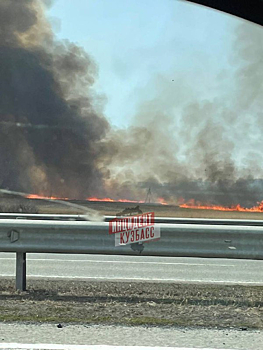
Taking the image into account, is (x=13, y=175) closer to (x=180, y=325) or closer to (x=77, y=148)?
(x=77, y=148)

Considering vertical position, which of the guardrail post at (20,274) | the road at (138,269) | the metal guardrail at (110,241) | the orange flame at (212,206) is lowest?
the road at (138,269)

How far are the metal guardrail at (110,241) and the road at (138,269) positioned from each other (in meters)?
1.17

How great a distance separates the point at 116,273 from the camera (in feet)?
19.2

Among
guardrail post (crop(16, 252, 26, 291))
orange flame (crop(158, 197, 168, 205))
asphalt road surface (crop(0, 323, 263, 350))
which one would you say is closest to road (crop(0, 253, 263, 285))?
guardrail post (crop(16, 252, 26, 291))

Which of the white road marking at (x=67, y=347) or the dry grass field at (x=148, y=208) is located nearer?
the white road marking at (x=67, y=347)

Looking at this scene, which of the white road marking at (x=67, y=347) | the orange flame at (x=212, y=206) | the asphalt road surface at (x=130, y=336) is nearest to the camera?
the white road marking at (x=67, y=347)

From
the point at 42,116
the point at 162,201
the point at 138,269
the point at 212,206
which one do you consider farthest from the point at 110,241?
the point at 42,116

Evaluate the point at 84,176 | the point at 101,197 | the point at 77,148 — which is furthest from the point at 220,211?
the point at 77,148

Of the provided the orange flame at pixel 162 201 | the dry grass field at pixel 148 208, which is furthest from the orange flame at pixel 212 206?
the orange flame at pixel 162 201

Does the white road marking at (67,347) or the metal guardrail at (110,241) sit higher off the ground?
the metal guardrail at (110,241)

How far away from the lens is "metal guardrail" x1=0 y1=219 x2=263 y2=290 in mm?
4234

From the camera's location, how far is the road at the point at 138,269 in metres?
5.54

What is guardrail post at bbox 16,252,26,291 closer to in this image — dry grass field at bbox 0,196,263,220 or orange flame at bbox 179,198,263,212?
dry grass field at bbox 0,196,263,220

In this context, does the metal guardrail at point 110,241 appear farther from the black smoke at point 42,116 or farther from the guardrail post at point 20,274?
the black smoke at point 42,116
